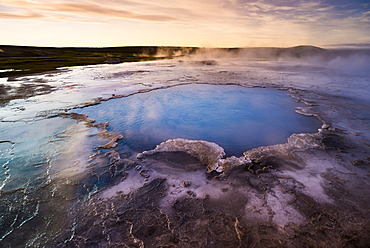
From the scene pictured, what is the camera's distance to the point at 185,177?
12.8 feet

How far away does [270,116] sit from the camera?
7.21 metres

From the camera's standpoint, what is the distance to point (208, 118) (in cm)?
706

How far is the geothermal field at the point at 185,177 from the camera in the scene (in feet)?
8.99

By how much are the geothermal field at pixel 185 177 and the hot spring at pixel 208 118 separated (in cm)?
6

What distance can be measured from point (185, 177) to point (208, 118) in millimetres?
3520

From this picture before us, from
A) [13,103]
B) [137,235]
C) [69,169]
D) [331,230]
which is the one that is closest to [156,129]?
[69,169]

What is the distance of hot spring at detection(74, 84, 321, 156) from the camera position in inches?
217

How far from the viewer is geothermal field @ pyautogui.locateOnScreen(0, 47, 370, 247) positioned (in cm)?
274

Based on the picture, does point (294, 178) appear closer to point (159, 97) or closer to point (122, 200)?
point (122, 200)

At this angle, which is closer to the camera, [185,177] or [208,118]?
[185,177]

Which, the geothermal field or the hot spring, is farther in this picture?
the hot spring

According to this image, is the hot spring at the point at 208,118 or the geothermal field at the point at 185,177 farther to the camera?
the hot spring at the point at 208,118

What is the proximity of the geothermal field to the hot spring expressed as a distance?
6cm

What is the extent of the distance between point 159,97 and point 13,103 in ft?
22.1
